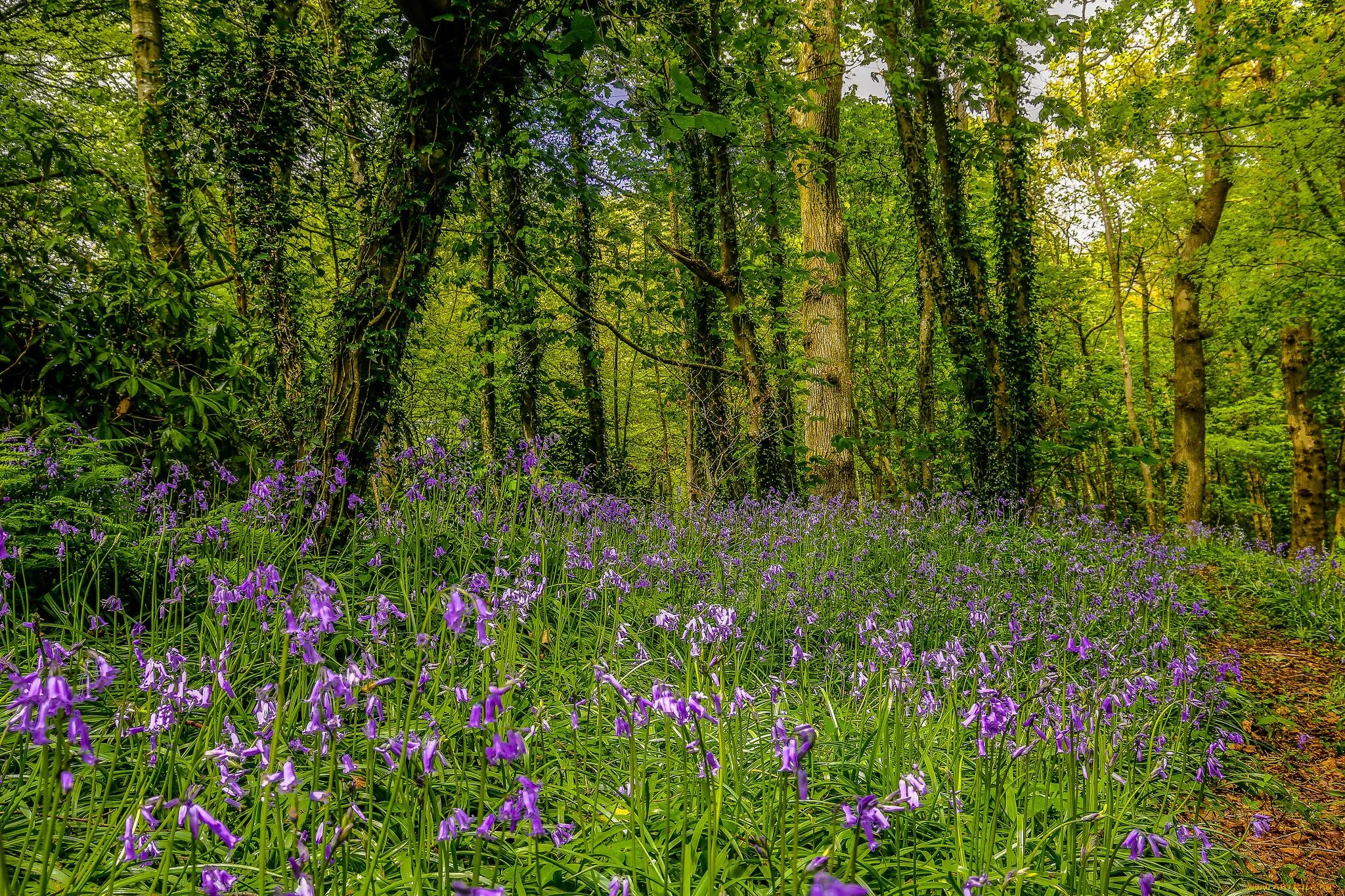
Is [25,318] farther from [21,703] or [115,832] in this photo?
[21,703]

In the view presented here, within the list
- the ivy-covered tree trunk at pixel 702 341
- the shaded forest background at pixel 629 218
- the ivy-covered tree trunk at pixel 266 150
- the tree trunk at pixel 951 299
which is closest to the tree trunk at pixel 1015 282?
the shaded forest background at pixel 629 218

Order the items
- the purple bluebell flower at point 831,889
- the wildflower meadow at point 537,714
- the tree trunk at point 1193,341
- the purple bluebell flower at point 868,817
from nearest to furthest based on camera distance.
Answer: the purple bluebell flower at point 831,889 → the purple bluebell flower at point 868,817 → the wildflower meadow at point 537,714 → the tree trunk at point 1193,341

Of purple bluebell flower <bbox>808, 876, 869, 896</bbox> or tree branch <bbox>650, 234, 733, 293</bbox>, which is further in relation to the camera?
tree branch <bbox>650, 234, 733, 293</bbox>

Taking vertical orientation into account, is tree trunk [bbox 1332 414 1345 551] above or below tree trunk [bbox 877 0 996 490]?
below

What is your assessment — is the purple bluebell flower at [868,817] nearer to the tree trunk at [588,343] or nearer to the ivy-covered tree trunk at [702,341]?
the tree trunk at [588,343]

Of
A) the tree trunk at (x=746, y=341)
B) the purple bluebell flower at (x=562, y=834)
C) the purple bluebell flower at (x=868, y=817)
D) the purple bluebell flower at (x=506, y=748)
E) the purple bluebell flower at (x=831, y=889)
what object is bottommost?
the purple bluebell flower at (x=562, y=834)

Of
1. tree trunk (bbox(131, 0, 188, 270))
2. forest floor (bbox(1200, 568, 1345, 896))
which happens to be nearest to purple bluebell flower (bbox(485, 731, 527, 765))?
forest floor (bbox(1200, 568, 1345, 896))

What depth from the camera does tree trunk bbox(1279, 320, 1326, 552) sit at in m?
13.5

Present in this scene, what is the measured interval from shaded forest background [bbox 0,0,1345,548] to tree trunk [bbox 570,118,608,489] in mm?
128

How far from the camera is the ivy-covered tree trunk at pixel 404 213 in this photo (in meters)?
4.64

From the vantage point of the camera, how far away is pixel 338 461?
4.42 meters

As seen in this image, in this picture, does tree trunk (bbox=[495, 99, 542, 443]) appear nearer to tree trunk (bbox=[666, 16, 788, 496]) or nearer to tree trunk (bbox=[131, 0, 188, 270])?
tree trunk (bbox=[666, 16, 788, 496])

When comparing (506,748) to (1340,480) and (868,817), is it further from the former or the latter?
(1340,480)

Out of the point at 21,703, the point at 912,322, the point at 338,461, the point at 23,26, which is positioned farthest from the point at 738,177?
the point at 912,322
